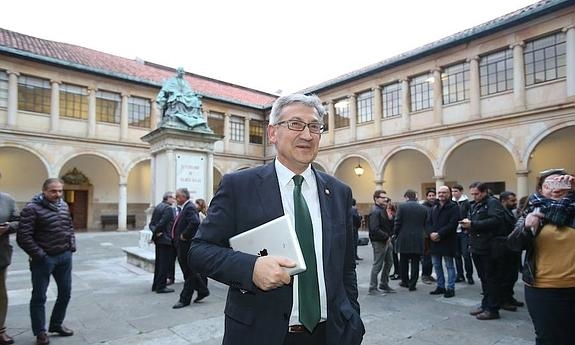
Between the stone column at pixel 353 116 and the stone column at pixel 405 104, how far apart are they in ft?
10.4

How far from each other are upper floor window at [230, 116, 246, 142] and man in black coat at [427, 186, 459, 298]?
2165cm

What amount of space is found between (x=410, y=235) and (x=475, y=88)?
12685mm

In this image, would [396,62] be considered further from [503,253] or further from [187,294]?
[187,294]

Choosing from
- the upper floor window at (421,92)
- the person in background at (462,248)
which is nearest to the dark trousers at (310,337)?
the person in background at (462,248)

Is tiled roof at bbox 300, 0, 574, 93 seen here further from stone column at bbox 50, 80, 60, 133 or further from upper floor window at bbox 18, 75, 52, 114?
upper floor window at bbox 18, 75, 52, 114

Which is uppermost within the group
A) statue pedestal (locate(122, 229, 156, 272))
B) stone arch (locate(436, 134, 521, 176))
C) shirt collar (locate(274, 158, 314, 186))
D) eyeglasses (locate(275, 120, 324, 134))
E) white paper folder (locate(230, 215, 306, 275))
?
stone arch (locate(436, 134, 521, 176))

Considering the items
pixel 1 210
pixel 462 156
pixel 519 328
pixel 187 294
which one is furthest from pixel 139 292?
pixel 462 156

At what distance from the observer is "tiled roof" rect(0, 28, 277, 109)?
20.0 meters

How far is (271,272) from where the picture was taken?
4.74ft

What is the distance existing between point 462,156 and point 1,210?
19739 millimetres

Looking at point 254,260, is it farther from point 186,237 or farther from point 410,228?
point 410,228

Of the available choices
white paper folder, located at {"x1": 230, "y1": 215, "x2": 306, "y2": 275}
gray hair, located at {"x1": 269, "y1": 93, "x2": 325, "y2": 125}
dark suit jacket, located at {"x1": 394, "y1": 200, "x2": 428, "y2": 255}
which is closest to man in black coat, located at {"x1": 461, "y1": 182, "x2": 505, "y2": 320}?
dark suit jacket, located at {"x1": 394, "y1": 200, "x2": 428, "y2": 255}

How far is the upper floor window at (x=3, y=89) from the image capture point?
1888 cm

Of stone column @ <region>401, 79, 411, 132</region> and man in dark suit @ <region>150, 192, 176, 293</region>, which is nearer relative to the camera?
man in dark suit @ <region>150, 192, 176, 293</region>
